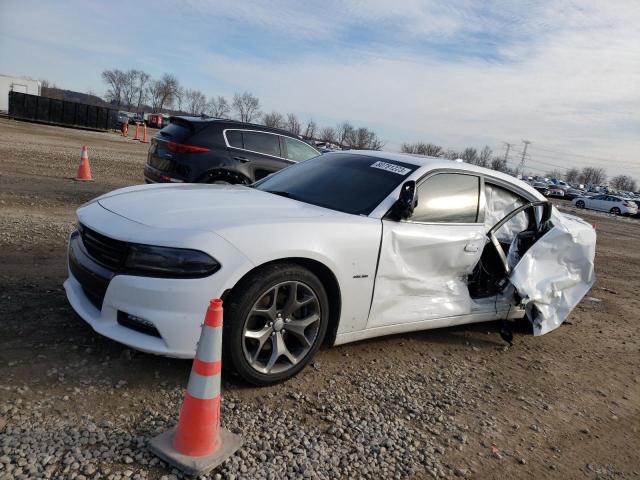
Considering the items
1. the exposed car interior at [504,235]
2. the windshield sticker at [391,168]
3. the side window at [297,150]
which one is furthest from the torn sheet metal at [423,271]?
the side window at [297,150]

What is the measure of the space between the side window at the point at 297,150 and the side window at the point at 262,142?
0.21 metres

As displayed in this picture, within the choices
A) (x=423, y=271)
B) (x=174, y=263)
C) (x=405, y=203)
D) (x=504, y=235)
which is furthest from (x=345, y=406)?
(x=504, y=235)

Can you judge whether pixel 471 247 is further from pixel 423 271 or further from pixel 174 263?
pixel 174 263

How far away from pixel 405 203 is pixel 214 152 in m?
4.75

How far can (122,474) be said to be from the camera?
2277 mm

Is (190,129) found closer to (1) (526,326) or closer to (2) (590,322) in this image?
(1) (526,326)

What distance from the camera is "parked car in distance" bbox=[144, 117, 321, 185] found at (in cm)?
767

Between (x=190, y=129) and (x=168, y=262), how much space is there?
5508 mm

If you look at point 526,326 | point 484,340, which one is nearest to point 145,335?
point 484,340

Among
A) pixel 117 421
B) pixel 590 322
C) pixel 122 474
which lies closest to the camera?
pixel 122 474

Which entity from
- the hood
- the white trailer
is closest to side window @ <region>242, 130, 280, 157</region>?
the hood

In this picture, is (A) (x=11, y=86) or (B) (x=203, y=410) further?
(A) (x=11, y=86)

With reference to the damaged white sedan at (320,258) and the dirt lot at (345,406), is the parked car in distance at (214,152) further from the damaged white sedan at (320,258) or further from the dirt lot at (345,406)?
the damaged white sedan at (320,258)

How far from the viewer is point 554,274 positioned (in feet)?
16.1
